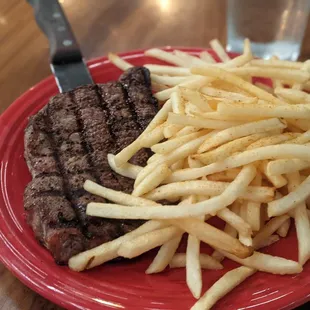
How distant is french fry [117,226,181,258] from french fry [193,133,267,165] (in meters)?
0.23

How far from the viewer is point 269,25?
283 centimetres

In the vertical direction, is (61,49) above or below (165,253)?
above

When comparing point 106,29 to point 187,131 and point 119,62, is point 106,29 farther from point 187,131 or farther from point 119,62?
A: point 187,131

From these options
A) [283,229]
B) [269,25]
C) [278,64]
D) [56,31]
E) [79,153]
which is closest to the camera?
[283,229]

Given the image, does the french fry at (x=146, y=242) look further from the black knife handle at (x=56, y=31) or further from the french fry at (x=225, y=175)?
the black knife handle at (x=56, y=31)

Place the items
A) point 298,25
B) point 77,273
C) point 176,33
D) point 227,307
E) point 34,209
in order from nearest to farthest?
1. point 227,307
2. point 77,273
3. point 34,209
4. point 298,25
5. point 176,33

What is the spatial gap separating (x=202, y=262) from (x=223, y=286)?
0.40ft

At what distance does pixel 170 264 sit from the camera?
1.63 meters

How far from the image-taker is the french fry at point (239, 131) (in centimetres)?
160

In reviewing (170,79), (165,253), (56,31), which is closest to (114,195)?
(165,253)

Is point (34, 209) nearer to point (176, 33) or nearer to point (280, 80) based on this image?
point (280, 80)

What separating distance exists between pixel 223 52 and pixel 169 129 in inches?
35.0

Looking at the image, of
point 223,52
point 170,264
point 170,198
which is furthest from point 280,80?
point 170,264

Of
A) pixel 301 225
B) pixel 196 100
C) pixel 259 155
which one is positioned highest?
pixel 196 100
